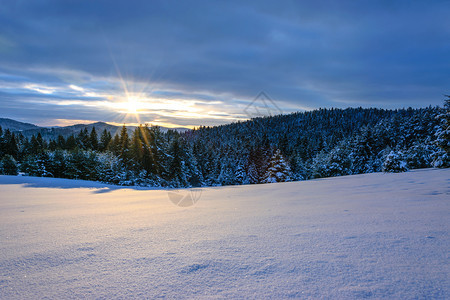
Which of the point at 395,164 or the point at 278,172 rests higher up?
the point at 395,164

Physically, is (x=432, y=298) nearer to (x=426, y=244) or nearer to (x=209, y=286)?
(x=426, y=244)

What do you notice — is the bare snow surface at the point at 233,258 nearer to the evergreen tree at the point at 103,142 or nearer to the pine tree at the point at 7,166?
A: the pine tree at the point at 7,166

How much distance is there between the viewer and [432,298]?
1890mm

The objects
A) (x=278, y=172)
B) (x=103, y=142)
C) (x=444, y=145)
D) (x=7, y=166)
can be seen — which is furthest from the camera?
(x=103, y=142)

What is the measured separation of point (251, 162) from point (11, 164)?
50546 mm

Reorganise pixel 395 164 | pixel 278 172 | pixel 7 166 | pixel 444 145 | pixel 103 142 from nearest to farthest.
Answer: pixel 395 164 → pixel 444 145 → pixel 278 172 → pixel 7 166 → pixel 103 142

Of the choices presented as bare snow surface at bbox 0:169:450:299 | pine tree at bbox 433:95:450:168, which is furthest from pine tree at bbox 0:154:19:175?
pine tree at bbox 433:95:450:168

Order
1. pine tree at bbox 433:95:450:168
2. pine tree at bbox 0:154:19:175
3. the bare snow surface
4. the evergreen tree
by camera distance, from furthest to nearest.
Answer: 1. the evergreen tree
2. pine tree at bbox 0:154:19:175
3. pine tree at bbox 433:95:450:168
4. the bare snow surface

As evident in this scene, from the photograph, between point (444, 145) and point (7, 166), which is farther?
point (7, 166)

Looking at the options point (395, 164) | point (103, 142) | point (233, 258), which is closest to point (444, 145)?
point (395, 164)

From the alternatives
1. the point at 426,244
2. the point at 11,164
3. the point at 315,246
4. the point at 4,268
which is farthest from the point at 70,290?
the point at 11,164

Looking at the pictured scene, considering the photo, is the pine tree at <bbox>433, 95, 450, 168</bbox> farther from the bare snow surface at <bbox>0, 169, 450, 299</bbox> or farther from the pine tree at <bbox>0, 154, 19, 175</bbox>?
the pine tree at <bbox>0, 154, 19, 175</bbox>

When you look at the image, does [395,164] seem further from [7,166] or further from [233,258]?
[7,166]

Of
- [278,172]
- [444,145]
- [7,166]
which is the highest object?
[444,145]
